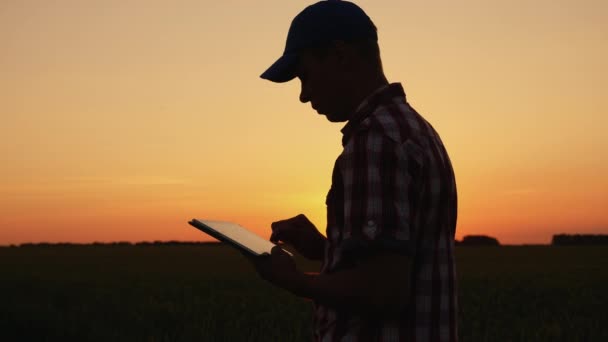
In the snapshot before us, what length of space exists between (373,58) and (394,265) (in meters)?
0.61

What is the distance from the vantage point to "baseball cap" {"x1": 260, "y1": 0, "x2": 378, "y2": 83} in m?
2.36

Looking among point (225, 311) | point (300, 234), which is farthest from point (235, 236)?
point (225, 311)

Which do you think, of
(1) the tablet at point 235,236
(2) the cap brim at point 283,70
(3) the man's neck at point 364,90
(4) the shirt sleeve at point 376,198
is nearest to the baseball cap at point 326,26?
(2) the cap brim at point 283,70

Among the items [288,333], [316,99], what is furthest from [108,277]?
[316,99]

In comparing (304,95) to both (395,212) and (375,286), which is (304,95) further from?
(375,286)

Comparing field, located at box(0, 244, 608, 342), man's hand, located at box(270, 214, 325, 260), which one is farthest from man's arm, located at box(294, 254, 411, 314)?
field, located at box(0, 244, 608, 342)

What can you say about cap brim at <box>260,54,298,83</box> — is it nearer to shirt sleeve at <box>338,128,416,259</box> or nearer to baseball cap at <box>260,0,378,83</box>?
baseball cap at <box>260,0,378,83</box>

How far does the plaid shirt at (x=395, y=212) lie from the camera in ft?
6.97

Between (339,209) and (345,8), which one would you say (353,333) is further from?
(345,8)

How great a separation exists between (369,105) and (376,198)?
1.07 ft

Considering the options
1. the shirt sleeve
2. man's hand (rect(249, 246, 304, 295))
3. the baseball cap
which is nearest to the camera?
the shirt sleeve

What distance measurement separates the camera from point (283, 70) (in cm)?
253

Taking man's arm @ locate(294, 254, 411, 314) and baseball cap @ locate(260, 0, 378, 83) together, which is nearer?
man's arm @ locate(294, 254, 411, 314)

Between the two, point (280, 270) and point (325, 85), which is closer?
point (280, 270)
